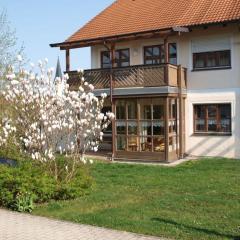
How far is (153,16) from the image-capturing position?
2289cm

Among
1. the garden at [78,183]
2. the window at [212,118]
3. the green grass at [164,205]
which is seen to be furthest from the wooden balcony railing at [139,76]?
the garden at [78,183]

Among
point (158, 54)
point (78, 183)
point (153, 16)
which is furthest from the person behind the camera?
point (153, 16)

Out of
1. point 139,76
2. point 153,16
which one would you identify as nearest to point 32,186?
point 139,76

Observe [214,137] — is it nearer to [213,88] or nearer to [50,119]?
[213,88]

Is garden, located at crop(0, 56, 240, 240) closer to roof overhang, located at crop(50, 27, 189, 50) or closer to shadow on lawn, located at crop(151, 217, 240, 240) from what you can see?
shadow on lawn, located at crop(151, 217, 240, 240)

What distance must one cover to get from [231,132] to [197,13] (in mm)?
5818

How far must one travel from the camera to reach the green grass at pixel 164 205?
8.10 metres

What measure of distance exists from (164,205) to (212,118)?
10.8 m

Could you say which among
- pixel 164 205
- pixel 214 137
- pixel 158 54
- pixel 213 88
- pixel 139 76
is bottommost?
pixel 164 205

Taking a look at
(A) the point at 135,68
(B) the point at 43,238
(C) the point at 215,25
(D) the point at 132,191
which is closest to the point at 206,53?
(C) the point at 215,25

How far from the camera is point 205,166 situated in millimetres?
16609

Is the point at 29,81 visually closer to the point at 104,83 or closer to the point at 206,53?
the point at 104,83

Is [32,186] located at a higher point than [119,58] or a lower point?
lower

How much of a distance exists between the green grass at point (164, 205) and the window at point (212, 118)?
15.1 feet
